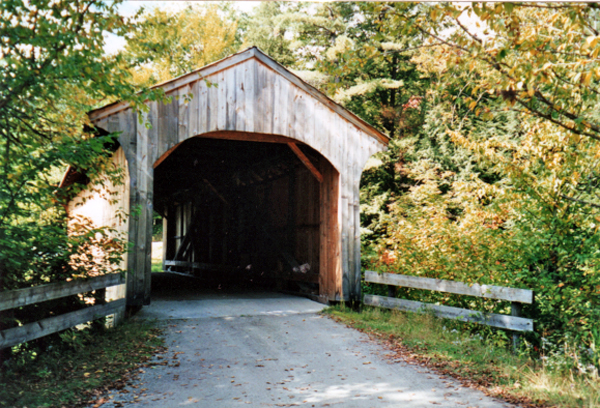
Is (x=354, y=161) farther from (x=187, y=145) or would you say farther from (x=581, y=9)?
(x=581, y=9)

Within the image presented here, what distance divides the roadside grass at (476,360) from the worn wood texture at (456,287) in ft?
1.62

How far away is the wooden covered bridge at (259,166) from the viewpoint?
782cm

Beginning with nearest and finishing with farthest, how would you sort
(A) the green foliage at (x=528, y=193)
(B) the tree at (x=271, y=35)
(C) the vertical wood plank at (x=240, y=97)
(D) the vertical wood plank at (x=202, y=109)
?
(A) the green foliage at (x=528, y=193) < (D) the vertical wood plank at (x=202, y=109) < (C) the vertical wood plank at (x=240, y=97) < (B) the tree at (x=271, y=35)

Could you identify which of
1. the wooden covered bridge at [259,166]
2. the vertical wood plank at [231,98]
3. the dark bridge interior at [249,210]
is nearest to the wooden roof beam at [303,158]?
the wooden covered bridge at [259,166]

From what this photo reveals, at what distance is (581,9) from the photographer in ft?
13.1

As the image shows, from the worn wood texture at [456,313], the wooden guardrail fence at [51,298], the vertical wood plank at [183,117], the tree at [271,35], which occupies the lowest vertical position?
the worn wood texture at [456,313]

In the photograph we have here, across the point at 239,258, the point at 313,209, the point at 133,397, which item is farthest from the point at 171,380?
the point at 239,258

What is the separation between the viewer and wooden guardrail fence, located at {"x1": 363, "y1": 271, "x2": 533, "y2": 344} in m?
6.16

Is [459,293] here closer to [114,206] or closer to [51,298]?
[51,298]

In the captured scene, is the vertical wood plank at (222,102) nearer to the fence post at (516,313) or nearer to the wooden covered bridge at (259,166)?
the wooden covered bridge at (259,166)

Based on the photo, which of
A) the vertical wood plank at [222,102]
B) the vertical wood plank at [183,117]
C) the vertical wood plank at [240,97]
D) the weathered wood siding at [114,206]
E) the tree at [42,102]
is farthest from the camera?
the vertical wood plank at [240,97]

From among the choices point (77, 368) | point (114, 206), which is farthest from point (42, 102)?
point (114, 206)

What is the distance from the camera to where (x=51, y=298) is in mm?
5512

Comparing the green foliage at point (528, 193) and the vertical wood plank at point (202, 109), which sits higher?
the vertical wood plank at point (202, 109)
